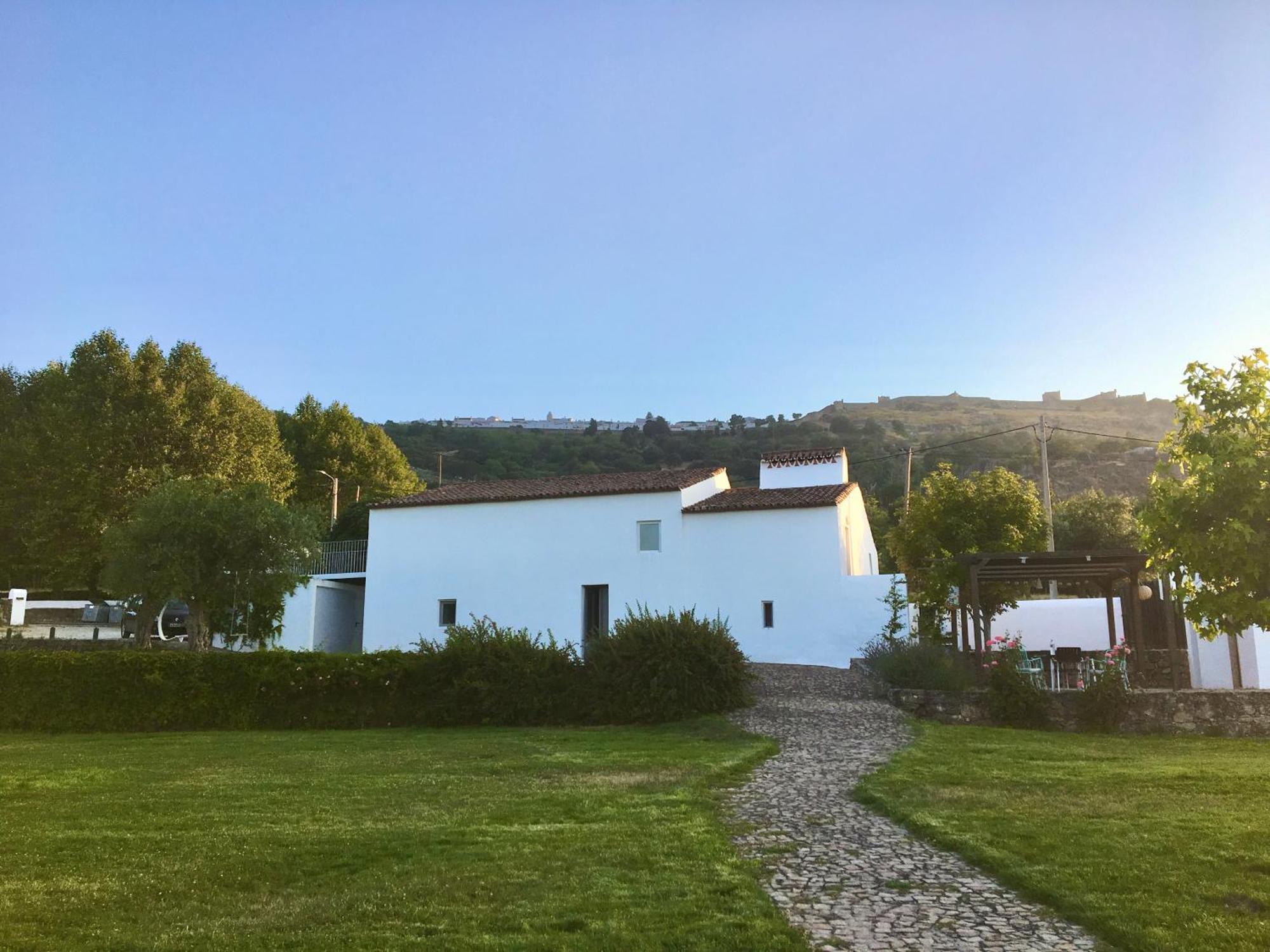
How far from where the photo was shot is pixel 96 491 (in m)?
31.7

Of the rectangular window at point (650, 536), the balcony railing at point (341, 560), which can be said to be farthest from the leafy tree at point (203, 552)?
the rectangular window at point (650, 536)

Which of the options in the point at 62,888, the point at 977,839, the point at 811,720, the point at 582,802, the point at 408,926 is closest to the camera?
the point at 408,926

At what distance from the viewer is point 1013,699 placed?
51.9 ft

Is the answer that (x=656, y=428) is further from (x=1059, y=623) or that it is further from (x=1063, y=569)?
(x=1063, y=569)

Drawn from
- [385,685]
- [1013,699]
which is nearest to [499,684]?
[385,685]

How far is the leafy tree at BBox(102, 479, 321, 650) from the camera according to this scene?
70.7 feet

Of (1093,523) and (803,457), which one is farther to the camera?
(1093,523)

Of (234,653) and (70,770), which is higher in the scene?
(234,653)

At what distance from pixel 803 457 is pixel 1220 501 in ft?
70.5

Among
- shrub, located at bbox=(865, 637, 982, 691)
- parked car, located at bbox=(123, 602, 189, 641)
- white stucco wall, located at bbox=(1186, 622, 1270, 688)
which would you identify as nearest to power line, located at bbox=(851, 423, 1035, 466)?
white stucco wall, located at bbox=(1186, 622, 1270, 688)

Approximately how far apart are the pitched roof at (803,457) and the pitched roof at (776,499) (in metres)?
1.81

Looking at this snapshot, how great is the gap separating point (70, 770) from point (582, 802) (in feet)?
21.6

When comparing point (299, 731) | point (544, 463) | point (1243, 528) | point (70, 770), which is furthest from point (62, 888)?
point (544, 463)

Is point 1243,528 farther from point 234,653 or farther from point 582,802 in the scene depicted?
point 234,653
